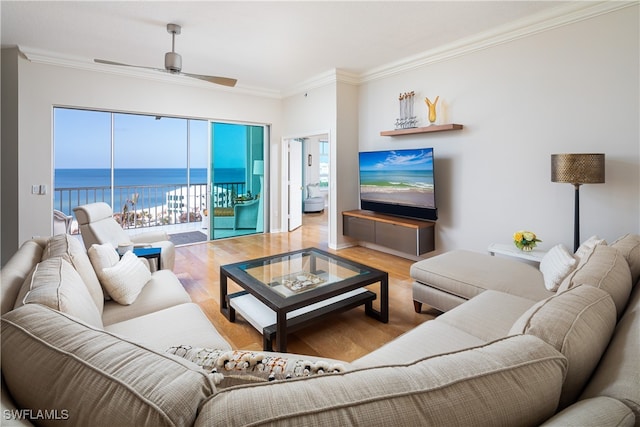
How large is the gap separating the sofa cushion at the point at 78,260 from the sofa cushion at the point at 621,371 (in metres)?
2.11

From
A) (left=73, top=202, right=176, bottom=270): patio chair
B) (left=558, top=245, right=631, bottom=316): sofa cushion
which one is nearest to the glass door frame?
(left=73, top=202, right=176, bottom=270): patio chair

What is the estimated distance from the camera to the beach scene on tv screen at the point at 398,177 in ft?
13.5

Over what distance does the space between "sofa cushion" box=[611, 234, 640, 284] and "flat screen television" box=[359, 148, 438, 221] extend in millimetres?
2237

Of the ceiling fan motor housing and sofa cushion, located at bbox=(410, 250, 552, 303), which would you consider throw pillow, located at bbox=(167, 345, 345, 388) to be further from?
the ceiling fan motor housing

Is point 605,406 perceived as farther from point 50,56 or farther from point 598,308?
point 50,56

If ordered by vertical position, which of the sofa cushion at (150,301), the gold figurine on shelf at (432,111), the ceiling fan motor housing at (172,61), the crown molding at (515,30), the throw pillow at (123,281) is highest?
the crown molding at (515,30)

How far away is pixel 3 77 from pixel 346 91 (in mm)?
4486

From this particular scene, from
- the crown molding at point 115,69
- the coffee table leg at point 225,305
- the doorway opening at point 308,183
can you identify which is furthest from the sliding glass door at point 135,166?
the coffee table leg at point 225,305

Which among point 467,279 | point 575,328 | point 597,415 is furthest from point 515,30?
point 597,415

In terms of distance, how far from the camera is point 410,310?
114 inches

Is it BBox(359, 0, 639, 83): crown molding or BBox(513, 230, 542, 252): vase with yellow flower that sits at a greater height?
BBox(359, 0, 639, 83): crown molding

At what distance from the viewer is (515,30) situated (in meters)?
3.38

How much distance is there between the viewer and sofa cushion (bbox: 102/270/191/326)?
1.87m

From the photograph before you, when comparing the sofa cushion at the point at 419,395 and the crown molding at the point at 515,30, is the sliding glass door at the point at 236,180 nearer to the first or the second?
the crown molding at the point at 515,30
